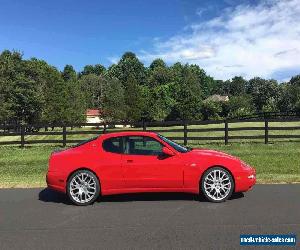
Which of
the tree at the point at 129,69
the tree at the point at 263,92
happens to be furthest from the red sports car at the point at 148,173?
the tree at the point at 129,69

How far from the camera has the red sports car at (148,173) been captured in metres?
8.35

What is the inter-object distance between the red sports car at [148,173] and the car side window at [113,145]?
51mm

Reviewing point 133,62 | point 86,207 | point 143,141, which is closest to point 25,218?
point 86,207

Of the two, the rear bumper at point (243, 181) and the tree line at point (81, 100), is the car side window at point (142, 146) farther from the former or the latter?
the tree line at point (81, 100)

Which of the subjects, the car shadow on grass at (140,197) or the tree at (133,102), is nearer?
the car shadow on grass at (140,197)

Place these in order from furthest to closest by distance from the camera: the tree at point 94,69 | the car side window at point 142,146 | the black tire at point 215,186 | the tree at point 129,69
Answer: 1. the tree at point 94,69
2. the tree at point 129,69
3. the car side window at point 142,146
4. the black tire at point 215,186

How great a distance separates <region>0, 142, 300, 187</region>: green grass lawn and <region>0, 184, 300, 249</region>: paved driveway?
7.06 feet

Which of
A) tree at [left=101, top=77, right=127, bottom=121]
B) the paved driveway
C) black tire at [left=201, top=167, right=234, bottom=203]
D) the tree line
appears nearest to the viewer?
the paved driveway

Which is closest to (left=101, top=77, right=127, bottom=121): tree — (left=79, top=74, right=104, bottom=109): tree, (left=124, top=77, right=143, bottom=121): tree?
(left=124, top=77, right=143, bottom=121): tree

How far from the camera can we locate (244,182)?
Answer: 8398mm

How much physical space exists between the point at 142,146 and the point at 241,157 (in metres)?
8.19

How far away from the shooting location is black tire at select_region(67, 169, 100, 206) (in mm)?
8375

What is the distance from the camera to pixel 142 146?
876 centimetres

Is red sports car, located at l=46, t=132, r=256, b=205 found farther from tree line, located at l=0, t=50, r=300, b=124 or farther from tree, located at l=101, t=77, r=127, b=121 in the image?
tree, located at l=101, t=77, r=127, b=121
